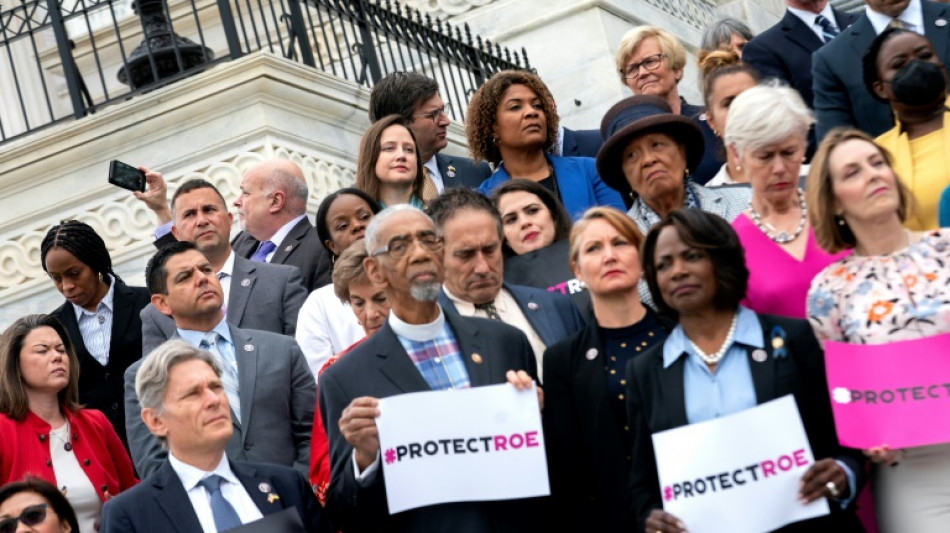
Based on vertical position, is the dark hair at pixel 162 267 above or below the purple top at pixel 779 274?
above

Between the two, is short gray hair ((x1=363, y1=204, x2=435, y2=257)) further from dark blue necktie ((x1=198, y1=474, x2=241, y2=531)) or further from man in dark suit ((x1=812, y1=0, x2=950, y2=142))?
man in dark suit ((x1=812, y1=0, x2=950, y2=142))

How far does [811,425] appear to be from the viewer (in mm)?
6719

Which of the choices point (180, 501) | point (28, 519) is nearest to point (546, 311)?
point (180, 501)

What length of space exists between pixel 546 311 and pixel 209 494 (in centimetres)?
160

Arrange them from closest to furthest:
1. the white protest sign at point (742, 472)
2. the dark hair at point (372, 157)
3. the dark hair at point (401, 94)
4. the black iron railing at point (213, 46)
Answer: the white protest sign at point (742, 472)
the dark hair at point (372, 157)
the dark hair at point (401, 94)
the black iron railing at point (213, 46)

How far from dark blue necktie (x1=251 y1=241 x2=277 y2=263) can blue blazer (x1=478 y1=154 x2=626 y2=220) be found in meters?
1.40

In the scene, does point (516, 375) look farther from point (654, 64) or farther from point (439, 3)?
point (439, 3)

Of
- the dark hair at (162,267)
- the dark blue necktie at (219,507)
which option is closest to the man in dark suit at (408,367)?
the dark blue necktie at (219,507)

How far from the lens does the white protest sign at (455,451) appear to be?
694 centimetres

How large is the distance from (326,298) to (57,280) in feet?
6.22

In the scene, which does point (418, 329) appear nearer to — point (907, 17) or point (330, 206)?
point (330, 206)

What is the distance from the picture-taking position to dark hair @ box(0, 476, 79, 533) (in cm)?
778

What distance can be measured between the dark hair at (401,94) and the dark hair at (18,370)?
7.97 feet

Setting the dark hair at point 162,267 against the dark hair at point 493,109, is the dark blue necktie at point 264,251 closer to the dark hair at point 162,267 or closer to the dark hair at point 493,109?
the dark hair at point 493,109
